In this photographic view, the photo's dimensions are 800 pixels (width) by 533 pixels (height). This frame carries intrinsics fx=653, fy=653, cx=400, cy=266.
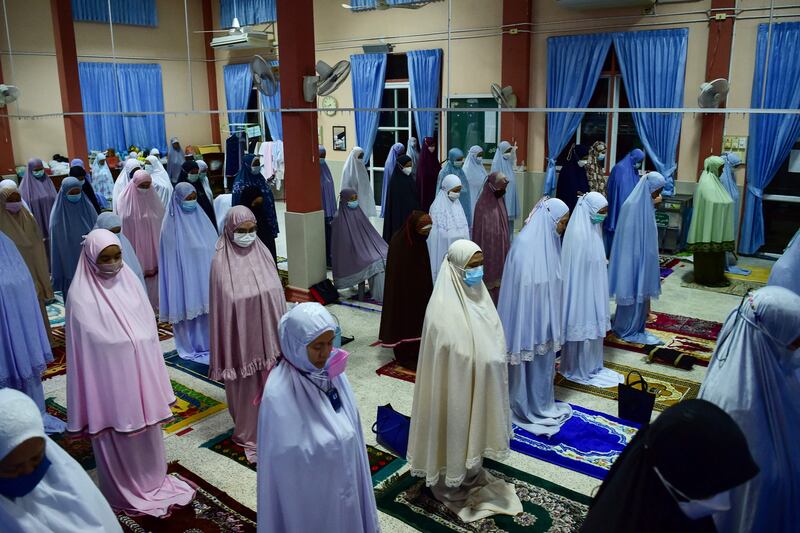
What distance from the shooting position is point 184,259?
17.4 ft

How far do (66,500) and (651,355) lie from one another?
4720 millimetres

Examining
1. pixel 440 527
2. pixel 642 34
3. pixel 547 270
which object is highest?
pixel 642 34

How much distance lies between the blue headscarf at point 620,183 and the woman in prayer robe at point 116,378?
19.9 feet

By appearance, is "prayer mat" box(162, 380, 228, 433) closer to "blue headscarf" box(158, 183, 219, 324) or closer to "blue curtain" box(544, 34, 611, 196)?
"blue headscarf" box(158, 183, 219, 324)

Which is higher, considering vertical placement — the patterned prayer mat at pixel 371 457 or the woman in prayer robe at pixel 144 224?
the woman in prayer robe at pixel 144 224

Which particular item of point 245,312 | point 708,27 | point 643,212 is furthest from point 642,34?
point 245,312

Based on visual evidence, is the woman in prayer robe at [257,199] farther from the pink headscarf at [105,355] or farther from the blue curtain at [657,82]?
the blue curtain at [657,82]

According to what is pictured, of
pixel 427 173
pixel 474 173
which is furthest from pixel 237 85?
pixel 474 173

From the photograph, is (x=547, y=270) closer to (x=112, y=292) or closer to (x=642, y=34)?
(x=112, y=292)

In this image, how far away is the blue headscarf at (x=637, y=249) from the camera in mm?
5684

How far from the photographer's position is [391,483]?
12.5 ft

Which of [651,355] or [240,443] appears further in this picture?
[651,355]

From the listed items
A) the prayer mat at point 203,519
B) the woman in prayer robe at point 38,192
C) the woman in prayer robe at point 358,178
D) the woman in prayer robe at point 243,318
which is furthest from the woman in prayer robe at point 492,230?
the woman in prayer robe at point 38,192

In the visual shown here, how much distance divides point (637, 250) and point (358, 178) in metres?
4.47
